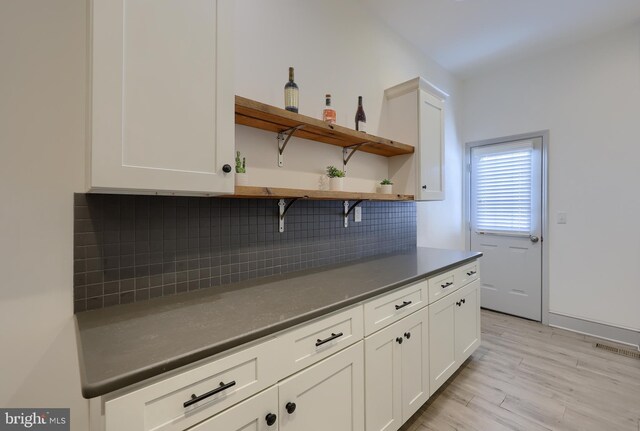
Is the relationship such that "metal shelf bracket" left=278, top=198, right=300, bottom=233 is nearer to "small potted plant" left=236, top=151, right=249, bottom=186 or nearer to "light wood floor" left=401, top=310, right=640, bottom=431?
"small potted plant" left=236, top=151, right=249, bottom=186

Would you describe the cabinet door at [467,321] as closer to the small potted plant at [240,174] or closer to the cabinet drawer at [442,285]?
the cabinet drawer at [442,285]

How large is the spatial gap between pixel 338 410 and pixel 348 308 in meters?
0.41

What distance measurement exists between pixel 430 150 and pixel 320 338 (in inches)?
76.0

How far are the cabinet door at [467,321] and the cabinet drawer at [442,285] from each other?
0.14 m

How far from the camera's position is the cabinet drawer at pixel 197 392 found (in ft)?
2.31

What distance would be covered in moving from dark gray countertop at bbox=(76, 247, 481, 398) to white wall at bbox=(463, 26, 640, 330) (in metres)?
2.27

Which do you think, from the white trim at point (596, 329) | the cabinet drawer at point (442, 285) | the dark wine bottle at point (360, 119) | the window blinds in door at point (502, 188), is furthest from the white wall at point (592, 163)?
the dark wine bottle at point (360, 119)

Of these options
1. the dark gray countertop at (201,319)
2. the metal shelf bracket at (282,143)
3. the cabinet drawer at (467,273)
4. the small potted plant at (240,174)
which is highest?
the metal shelf bracket at (282,143)

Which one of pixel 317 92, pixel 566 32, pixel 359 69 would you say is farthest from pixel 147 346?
pixel 566 32

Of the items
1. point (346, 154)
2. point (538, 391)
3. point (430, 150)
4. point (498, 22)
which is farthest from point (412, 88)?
point (538, 391)

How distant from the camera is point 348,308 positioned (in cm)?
126

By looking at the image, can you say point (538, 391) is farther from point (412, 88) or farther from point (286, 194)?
point (412, 88)

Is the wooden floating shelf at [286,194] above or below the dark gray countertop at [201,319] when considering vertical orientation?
above

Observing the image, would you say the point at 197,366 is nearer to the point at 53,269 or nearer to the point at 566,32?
the point at 53,269
